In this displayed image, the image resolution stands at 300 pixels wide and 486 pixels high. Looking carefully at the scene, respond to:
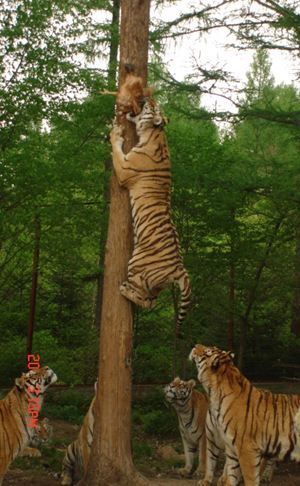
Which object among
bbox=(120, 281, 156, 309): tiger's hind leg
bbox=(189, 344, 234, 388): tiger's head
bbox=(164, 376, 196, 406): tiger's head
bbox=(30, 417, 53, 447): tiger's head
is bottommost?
bbox=(30, 417, 53, 447): tiger's head

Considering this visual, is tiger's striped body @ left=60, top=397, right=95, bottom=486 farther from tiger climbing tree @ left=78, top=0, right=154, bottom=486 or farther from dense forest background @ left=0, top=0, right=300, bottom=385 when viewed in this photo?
dense forest background @ left=0, top=0, right=300, bottom=385

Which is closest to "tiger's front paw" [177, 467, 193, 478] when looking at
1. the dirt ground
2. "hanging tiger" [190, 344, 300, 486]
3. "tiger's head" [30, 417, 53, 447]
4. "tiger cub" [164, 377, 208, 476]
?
"tiger cub" [164, 377, 208, 476]

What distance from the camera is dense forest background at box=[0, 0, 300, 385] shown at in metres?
8.08

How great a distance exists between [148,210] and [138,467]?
11.1ft

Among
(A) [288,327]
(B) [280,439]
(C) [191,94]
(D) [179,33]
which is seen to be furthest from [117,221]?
(A) [288,327]

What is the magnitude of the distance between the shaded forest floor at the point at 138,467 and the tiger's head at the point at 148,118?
3176 millimetres

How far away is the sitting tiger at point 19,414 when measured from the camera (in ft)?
20.4

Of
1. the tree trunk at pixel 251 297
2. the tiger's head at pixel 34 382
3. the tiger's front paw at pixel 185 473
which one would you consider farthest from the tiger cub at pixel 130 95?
the tree trunk at pixel 251 297

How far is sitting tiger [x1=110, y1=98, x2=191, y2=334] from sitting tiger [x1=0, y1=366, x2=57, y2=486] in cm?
128

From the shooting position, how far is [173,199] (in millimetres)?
10477

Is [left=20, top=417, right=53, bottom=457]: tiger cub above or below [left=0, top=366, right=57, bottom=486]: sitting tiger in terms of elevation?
below

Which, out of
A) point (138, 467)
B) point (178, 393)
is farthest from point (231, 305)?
point (138, 467)

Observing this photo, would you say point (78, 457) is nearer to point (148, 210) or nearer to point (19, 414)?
point (19, 414)
